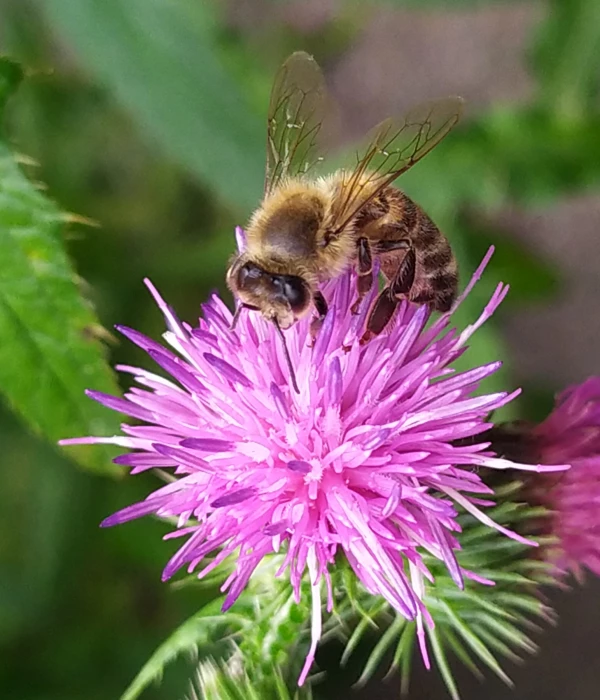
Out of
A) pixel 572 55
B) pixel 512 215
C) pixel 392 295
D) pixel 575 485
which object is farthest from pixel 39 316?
pixel 512 215

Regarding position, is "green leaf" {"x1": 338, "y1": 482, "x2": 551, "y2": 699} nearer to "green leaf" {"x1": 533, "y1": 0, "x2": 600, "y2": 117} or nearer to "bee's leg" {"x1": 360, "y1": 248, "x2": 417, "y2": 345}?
"bee's leg" {"x1": 360, "y1": 248, "x2": 417, "y2": 345}

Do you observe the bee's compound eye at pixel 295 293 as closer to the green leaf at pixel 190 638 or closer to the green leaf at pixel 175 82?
the green leaf at pixel 190 638

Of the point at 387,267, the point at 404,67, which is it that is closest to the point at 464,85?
the point at 404,67

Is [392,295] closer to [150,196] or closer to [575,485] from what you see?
[575,485]

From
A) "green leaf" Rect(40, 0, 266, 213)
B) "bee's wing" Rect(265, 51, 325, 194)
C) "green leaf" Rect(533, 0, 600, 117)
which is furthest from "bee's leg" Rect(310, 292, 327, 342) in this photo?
"green leaf" Rect(533, 0, 600, 117)

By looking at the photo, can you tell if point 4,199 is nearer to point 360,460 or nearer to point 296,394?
point 296,394

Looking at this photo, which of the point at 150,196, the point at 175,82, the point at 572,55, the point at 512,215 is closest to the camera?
the point at 175,82
